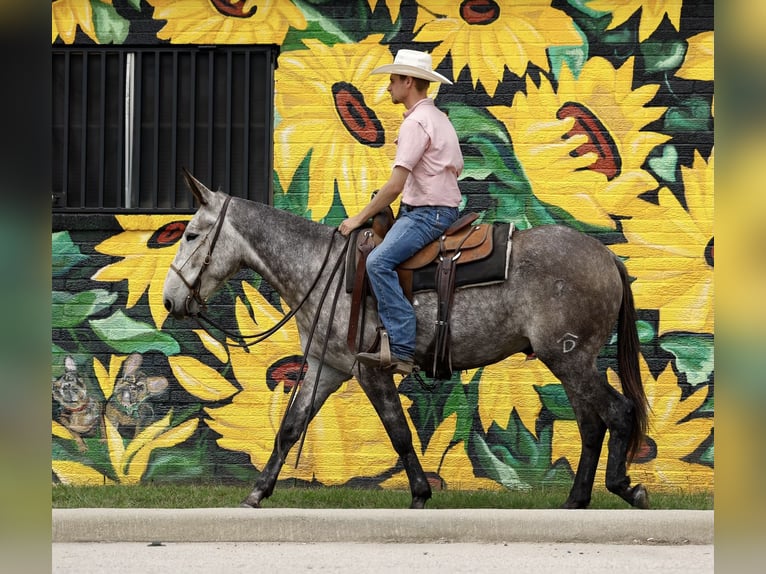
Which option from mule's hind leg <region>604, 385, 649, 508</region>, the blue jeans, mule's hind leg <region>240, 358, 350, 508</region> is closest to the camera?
the blue jeans

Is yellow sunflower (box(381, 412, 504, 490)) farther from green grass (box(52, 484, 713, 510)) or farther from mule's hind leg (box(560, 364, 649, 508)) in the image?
mule's hind leg (box(560, 364, 649, 508))

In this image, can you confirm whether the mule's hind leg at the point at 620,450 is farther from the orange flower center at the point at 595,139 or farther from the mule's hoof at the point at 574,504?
the orange flower center at the point at 595,139

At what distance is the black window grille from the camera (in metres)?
8.77

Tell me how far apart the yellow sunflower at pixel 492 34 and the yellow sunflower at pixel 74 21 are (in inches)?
103

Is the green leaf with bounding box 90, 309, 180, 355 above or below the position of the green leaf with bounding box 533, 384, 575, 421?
above

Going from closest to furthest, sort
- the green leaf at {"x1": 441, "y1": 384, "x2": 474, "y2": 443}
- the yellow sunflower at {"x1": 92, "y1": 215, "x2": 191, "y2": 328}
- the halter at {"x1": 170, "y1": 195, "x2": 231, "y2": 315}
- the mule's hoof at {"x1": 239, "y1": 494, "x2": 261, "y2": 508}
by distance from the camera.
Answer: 1. the mule's hoof at {"x1": 239, "y1": 494, "x2": 261, "y2": 508}
2. the halter at {"x1": 170, "y1": 195, "x2": 231, "y2": 315}
3. the green leaf at {"x1": 441, "y1": 384, "x2": 474, "y2": 443}
4. the yellow sunflower at {"x1": 92, "y1": 215, "x2": 191, "y2": 328}

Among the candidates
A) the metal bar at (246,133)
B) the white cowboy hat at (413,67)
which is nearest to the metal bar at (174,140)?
the metal bar at (246,133)

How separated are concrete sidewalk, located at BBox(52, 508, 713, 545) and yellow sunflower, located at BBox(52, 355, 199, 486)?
2438 millimetres

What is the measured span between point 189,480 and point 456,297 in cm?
295

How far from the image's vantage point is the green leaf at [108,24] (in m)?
8.76

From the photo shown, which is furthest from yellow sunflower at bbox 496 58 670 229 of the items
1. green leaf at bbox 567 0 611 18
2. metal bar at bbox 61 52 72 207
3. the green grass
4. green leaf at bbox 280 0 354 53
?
metal bar at bbox 61 52 72 207

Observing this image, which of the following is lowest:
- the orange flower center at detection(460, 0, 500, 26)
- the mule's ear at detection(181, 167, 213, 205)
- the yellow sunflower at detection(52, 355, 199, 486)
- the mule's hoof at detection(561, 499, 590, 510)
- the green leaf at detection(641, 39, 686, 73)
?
the yellow sunflower at detection(52, 355, 199, 486)
